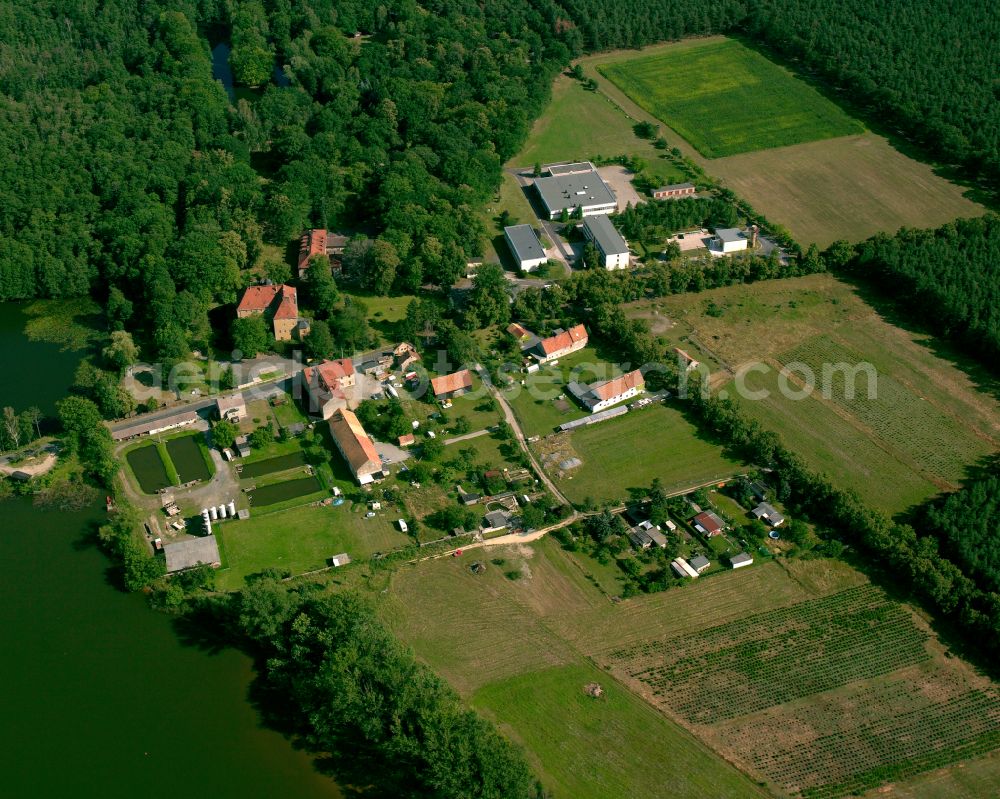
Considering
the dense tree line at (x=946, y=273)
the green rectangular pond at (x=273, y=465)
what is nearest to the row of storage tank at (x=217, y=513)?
the green rectangular pond at (x=273, y=465)

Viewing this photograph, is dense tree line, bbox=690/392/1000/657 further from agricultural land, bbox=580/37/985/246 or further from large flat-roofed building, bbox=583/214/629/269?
agricultural land, bbox=580/37/985/246

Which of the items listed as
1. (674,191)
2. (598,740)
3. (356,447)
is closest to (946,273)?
(674,191)

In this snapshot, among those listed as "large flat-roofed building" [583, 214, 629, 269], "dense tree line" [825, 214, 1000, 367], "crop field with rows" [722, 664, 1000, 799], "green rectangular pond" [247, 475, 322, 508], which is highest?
"large flat-roofed building" [583, 214, 629, 269]

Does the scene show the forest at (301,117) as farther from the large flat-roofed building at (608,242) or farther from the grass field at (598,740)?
the grass field at (598,740)

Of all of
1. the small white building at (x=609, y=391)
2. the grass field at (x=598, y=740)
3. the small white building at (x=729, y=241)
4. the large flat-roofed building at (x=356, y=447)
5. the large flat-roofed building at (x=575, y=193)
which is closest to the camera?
the grass field at (x=598, y=740)

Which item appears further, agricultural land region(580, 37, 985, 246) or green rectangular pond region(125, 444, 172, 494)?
agricultural land region(580, 37, 985, 246)

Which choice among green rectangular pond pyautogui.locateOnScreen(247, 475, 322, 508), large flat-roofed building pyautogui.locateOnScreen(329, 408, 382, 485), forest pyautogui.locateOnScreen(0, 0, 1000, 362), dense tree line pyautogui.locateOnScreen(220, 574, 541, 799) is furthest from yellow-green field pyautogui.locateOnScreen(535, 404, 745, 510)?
forest pyautogui.locateOnScreen(0, 0, 1000, 362)

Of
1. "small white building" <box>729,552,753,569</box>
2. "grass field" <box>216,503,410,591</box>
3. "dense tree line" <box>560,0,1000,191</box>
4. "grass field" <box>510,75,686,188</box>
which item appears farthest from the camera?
"dense tree line" <box>560,0,1000,191</box>

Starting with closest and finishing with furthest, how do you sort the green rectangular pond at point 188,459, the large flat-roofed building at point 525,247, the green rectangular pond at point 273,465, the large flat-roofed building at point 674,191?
1. the green rectangular pond at point 188,459
2. the green rectangular pond at point 273,465
3. the large flat-roofed building at point 525,247
4. the large flat-roofed building at point 674,191
